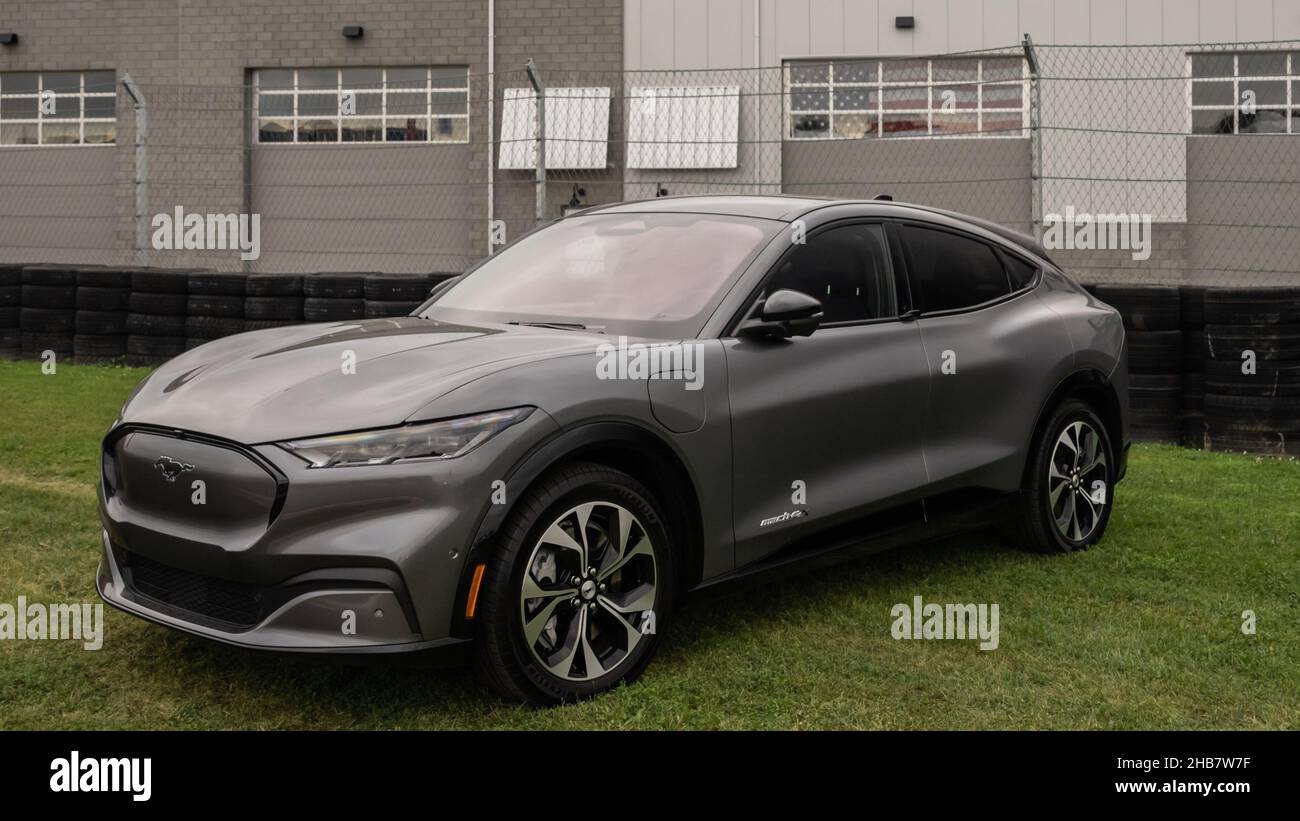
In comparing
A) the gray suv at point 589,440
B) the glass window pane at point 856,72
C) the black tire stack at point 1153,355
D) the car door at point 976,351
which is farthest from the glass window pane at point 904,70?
the gray suv at point 589,440

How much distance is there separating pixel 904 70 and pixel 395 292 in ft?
37.6

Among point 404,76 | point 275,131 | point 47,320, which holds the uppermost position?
point 404,76

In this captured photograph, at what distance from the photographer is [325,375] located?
12.7 ft

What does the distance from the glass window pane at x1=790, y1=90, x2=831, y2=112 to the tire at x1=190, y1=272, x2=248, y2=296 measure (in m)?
10.8

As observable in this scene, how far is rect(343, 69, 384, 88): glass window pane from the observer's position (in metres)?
21.3

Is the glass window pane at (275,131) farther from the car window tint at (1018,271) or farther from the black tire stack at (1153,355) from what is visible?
the car window tint at (1018,271)

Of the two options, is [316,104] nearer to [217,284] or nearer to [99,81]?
[99,81]

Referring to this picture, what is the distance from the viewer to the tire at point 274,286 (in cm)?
1131

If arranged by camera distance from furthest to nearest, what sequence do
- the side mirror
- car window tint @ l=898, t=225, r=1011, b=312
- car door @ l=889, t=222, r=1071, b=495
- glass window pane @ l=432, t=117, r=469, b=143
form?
glass window pane @ l=432, t=117, r=469, b=143 < car window tint @ l=898, t=225, r=1011, b=312 < car door @ l=889, t=222, r=1071, b=495 < the side mirror

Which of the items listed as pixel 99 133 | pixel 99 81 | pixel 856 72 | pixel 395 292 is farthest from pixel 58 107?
pixel 395 292

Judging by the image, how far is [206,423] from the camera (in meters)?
3.71

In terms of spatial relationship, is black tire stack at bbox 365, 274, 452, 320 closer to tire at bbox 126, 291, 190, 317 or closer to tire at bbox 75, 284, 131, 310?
tire at bbox 126, 291, 190, 317


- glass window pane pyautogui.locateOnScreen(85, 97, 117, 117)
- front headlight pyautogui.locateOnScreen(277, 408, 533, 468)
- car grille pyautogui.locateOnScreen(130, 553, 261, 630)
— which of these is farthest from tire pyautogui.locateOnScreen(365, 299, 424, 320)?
glass window pane pyautogui.locateOnScreen(85, 97, 117, 117)

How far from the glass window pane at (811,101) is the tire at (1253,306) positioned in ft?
39.2
